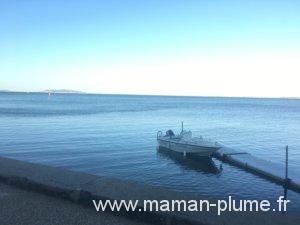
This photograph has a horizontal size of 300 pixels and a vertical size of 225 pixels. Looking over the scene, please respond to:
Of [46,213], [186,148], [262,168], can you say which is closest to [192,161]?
[186,148]

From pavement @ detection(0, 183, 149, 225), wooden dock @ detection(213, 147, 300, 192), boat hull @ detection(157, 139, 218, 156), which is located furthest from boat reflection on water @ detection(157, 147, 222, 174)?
pavement @ detection(0, 183, 149, 225)

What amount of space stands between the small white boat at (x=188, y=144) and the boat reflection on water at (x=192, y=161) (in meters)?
0.40

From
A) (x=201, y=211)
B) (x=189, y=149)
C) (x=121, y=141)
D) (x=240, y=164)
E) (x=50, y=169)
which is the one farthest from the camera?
(x=121, y=141)

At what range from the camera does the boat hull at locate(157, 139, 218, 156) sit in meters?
30.3

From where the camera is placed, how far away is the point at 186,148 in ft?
105

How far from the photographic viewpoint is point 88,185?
13188mm

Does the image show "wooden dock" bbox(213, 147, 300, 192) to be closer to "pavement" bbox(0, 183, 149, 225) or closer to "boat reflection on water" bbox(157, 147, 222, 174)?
"boat reflection on water" bbox(157, 147, 222, 174)

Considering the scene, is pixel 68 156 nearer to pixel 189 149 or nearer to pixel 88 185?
pixel 189 149

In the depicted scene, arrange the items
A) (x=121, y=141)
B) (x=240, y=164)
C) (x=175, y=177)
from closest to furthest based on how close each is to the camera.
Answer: (x=175, y=177) → (x=240, y=164) → (x=121, y=141)

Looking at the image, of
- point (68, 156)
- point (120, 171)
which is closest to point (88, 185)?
point (120, 171)

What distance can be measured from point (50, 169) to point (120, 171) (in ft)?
26.8

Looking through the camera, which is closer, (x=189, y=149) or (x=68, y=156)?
(x=68, y=156)

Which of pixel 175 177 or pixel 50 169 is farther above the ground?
pixel 50 169

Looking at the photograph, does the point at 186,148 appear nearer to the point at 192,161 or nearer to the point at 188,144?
the point at 188,144
